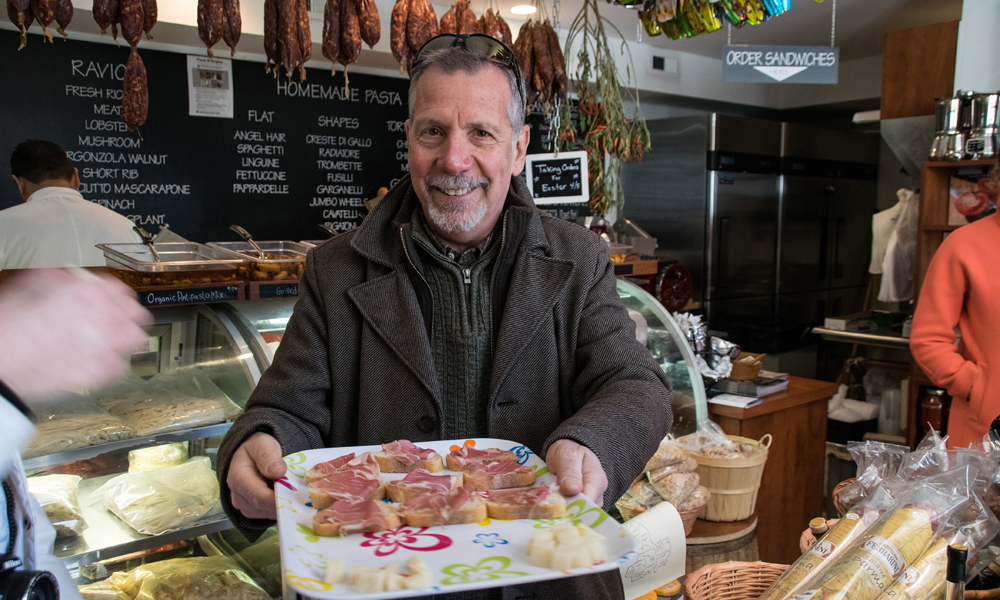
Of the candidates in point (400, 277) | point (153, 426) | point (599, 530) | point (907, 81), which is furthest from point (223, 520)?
point (907, 81)

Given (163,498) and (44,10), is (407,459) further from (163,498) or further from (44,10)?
(44,10)

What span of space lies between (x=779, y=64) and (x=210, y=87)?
344cm

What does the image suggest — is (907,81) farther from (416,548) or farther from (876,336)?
(416,548)

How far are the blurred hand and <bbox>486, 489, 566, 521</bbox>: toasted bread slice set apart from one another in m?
0.58

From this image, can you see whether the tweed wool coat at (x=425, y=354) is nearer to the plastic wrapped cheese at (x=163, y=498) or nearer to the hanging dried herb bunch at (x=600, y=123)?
the plastic wrapped cheese at (x=163, y=498)

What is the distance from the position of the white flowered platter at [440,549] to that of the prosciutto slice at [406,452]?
0.60ft

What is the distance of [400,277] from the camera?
1.55 meters

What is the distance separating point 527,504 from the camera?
3.64 feet

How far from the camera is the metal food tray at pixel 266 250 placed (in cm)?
256

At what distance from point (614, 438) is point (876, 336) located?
14.7 feet

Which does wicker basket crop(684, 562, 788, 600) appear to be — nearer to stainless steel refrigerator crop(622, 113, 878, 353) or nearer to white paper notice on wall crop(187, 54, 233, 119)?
white paper notice on wall crop(187, 54, 233, 119)

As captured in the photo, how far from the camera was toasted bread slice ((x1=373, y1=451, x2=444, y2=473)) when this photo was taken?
1.30 metres

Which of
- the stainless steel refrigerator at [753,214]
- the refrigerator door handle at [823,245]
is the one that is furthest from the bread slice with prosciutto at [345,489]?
the refrigerator door handle at [823,245]

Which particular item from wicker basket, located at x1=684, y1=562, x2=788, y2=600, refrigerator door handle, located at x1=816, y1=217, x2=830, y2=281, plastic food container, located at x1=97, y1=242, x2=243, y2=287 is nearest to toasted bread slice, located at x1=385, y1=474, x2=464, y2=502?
wicker basket, located at x1=684, y1=562, x2=788, y2=600
